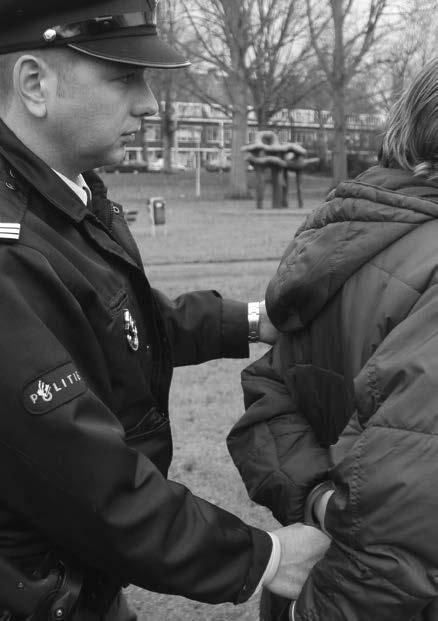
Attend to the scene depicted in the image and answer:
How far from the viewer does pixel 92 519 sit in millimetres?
1416

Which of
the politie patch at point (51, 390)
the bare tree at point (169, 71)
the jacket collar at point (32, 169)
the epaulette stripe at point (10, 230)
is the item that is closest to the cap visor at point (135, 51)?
the jacket collar at point (32, 169)

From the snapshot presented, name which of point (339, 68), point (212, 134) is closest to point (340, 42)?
point (339, 68)

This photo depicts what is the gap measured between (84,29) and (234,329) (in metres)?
1.08

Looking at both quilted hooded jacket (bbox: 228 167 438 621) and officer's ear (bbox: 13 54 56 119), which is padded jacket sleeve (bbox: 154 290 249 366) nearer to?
quilted hooded jacket (bbox: 228 167 438 621)

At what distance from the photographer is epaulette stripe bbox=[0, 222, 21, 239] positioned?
1424 millimetres

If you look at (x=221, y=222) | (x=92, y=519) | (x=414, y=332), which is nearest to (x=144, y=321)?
(x=92, y=519)

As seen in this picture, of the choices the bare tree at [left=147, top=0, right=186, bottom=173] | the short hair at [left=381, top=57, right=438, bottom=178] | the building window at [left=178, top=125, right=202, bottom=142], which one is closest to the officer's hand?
the short hair at [left=381, top=57, right=438, bottom=178]

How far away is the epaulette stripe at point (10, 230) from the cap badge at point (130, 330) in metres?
0.33

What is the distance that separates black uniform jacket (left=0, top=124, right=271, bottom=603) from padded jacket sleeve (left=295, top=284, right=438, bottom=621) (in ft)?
0.80

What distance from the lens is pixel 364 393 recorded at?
1.41 metres

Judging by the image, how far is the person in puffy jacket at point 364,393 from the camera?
1.33 m

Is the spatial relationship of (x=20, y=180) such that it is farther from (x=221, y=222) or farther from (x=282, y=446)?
(x=221, y=222)

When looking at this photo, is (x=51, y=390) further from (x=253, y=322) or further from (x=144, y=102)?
(x=253, y=322)

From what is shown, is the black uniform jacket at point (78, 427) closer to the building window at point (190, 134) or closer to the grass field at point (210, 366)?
the grass field at point (210, 366)
